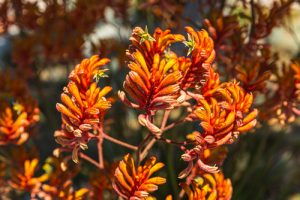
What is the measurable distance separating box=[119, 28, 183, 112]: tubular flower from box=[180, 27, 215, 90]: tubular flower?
63mm

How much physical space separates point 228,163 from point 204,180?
1252 mm

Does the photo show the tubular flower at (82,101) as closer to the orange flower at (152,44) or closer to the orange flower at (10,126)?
the orange flower at (152,44)

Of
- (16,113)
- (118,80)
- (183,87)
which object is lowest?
(118,80)

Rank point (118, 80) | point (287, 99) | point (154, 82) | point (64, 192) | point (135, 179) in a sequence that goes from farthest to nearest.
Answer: point (118, 80) → point (287, 99) → point (64, 192) → point (135, 179) → point (154, 82)

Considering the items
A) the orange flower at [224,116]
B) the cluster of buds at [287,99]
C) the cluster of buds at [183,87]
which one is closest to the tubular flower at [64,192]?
the cluster of buds at [183,87]

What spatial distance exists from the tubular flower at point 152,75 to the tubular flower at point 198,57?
0.06m

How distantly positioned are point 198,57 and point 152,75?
0.68 feet

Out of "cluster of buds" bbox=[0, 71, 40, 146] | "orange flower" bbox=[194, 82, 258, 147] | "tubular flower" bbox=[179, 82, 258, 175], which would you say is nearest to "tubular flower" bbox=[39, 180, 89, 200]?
"cluster of buds" bbox=[0, 71, 40, 146]

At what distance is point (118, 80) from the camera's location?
3.80 meters

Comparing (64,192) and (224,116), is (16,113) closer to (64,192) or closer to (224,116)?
(64,192)

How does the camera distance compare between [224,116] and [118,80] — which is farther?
[118,80]

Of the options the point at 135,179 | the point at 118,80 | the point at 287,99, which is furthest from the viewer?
the point at 118,80

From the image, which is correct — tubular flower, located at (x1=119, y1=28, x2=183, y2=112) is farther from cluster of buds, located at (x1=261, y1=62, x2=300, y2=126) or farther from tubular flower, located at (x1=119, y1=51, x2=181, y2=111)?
cluster of buds, located at (x1=261, y1=62, x2=300, y2=126)

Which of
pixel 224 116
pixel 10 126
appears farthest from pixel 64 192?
pixel 224 116
